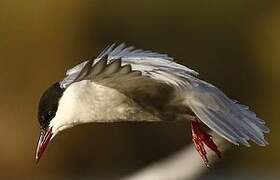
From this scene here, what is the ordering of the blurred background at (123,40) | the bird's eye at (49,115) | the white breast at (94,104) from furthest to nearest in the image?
the blurred background at (123,40)
the bird's eye at (49,115)
the white breast at (94,104)

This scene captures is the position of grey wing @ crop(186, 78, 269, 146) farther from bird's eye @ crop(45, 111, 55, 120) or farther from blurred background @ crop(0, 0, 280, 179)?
blurred background @ crop(0, 0, 280, 179)

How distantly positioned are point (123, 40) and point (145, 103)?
9.39 ft

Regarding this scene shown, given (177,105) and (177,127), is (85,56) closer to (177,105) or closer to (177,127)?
(177,127)

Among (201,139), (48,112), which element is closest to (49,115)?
(48,112)

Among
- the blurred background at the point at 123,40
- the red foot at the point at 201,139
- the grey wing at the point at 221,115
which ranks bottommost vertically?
the blurred background at the point at 123,40

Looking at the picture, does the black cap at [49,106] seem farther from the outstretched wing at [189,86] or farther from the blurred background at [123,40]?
the blurred background at [123,40]

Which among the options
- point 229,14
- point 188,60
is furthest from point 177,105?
point 229,14

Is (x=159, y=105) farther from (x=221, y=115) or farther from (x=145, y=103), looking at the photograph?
(x=221, y=115)

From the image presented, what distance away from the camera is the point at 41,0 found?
5.58 metres

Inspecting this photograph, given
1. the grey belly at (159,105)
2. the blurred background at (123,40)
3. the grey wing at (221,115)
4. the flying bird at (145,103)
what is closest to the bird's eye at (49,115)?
the flying bird at (145,103)

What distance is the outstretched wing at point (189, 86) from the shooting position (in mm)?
2445

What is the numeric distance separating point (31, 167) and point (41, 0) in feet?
2.83

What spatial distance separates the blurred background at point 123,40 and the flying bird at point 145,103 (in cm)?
275

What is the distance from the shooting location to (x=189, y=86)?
261 centimetres
